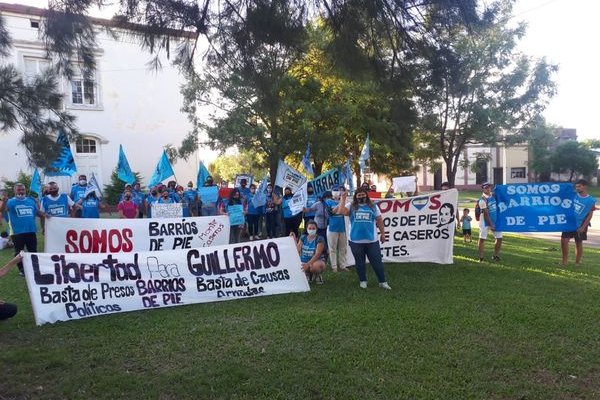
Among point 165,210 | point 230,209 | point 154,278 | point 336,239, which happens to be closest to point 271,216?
point 230,209

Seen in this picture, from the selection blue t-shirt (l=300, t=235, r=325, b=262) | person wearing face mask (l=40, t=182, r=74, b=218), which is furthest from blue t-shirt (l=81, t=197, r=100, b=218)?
blue t-shirt (l=300, t=235, r=325, b=262)

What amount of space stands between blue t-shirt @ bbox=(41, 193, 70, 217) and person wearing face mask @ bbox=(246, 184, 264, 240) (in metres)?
4.60

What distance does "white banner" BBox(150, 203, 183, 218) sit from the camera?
12.5m

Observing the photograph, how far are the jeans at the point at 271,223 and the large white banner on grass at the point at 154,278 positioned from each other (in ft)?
18.4

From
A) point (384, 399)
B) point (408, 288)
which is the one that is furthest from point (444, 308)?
point (384, 399)

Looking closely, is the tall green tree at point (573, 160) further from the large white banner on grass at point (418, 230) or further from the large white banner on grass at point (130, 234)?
the large white banner on grass at point (130, 234)

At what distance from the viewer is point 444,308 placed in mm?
6785

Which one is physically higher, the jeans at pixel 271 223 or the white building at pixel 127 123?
the white building at pixel 127 123

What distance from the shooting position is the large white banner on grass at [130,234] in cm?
899

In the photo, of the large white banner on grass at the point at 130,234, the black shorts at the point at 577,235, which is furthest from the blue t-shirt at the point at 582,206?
the large white banner on grass at the point at 130,234

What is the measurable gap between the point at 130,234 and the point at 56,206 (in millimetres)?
2552

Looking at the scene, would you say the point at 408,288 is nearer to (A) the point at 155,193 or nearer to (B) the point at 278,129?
(A) the point at 155,193

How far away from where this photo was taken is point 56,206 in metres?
11.1

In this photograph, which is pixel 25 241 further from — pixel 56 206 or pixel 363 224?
pixel 363 224
